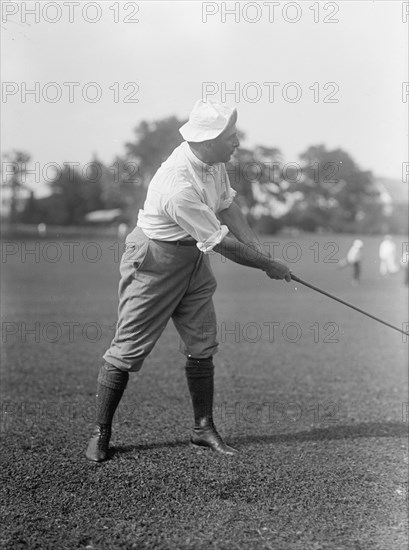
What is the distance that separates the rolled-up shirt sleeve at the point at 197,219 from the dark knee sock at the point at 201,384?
0.84 meters

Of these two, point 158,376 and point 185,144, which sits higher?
point 185,144

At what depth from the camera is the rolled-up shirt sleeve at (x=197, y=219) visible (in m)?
3.87

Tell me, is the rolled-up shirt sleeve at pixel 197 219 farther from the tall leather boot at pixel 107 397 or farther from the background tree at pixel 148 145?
the background tree at pixel 148 145

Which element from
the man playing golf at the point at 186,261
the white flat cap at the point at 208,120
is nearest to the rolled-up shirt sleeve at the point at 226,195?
the man playing golf at the point at 186,261

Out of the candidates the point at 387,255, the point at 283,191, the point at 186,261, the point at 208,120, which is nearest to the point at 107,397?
the point at 186,261

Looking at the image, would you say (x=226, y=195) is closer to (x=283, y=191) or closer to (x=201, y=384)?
(x=201, y=384)

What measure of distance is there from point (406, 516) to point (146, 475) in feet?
4.26

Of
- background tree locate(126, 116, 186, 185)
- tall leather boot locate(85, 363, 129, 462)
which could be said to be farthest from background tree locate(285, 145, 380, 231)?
tall leather boot locate(85, 363, 129, 462)

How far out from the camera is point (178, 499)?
3449 millimetres

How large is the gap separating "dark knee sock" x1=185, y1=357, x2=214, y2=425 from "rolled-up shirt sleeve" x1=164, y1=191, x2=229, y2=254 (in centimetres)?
84

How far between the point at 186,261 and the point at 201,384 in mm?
787

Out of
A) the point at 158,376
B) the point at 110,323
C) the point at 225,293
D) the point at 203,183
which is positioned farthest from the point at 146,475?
the point at 225,293

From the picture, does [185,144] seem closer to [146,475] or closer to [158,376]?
[146,475]

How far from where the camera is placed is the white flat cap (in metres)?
3.93
